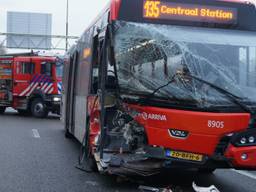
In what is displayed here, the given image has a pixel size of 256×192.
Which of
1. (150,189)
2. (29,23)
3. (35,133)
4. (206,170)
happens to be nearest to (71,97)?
(35,133)

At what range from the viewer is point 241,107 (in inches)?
277

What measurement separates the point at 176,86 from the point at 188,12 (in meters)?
1.26

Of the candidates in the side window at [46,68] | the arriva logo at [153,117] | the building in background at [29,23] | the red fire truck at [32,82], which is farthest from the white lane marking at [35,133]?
the building in background at [29,23]

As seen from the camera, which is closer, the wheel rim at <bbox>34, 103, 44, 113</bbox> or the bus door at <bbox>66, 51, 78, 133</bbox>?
the bus door at <bbox>66, 51, 78, 133</bbox>

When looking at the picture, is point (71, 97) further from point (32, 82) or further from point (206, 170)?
point (32, 82)

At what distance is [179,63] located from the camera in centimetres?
722

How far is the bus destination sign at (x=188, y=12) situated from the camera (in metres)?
7.56

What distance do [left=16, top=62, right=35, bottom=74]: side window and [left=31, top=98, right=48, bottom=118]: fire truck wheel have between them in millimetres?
1332

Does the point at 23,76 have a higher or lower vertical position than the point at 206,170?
higher

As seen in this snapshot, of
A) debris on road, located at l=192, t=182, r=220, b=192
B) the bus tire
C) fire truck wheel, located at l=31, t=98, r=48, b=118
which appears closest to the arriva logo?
debris on road, located at l=192, t=182, r=220, b=192

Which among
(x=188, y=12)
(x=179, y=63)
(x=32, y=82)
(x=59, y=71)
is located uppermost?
(x=188, y=12)

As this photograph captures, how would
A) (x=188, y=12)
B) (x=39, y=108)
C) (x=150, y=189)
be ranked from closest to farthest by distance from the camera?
1. (x=150, y=189)
2. (x=188, y=12)
3. (x=39, y=108)

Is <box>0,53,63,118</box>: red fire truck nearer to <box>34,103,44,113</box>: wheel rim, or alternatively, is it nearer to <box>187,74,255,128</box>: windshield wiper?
<box>34,103,44,113</box>: wheel rim

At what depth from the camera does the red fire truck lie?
22531mm
